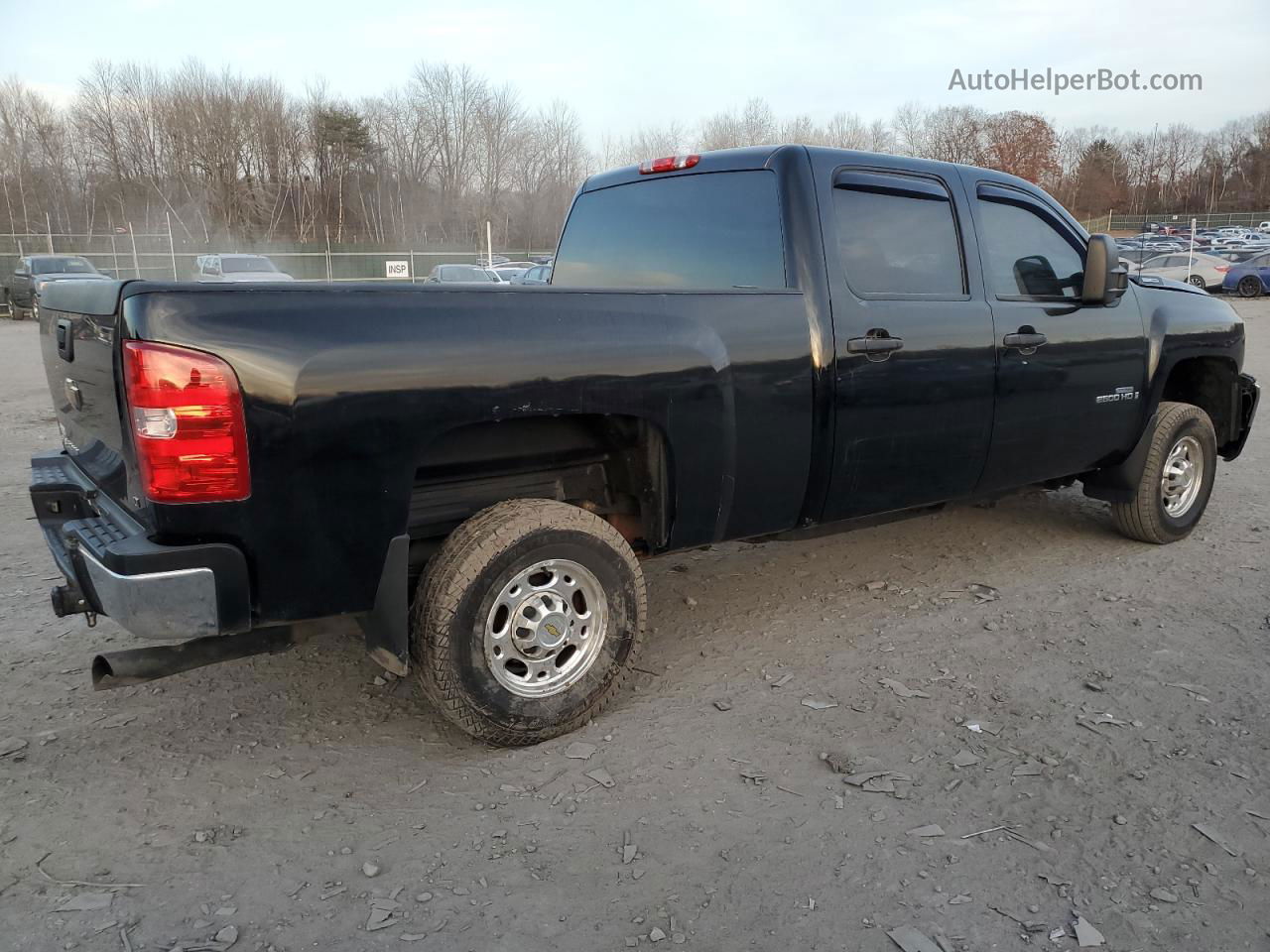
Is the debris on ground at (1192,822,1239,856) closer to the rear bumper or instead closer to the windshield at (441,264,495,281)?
the rear bumper

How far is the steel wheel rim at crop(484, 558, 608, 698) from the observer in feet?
10.4

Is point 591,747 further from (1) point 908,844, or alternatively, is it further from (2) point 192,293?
(2) point 192,293

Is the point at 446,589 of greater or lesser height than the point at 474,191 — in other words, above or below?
below

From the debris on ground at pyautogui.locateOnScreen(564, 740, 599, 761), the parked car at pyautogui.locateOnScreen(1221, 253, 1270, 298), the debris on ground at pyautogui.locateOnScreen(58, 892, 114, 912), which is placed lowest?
the debris on ground at pyautogui.locateOnScreen(58, 892, 114, 912)

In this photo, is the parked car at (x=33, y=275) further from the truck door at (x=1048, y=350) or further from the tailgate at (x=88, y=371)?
the truck door at (x=1048, y=350)

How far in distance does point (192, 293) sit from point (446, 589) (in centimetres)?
112

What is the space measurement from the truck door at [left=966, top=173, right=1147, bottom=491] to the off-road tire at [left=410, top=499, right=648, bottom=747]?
2.08 m

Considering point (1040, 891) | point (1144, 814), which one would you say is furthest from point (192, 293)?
point (1144, 814)

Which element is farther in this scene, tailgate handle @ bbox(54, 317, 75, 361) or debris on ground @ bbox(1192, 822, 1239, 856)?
tailgate handle @ bbox(54, 317, 75, 361)

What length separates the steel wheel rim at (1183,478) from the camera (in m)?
5.48

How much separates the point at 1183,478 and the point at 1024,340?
2.02 metres

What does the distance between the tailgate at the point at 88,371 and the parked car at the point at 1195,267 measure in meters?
29.2

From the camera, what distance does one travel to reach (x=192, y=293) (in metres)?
2.52

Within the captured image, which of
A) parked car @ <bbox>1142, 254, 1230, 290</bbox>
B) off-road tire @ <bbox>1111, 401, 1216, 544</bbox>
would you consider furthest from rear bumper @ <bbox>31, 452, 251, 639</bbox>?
parked car @ <bbox>1142, 254, 1230, 290</bbox>
